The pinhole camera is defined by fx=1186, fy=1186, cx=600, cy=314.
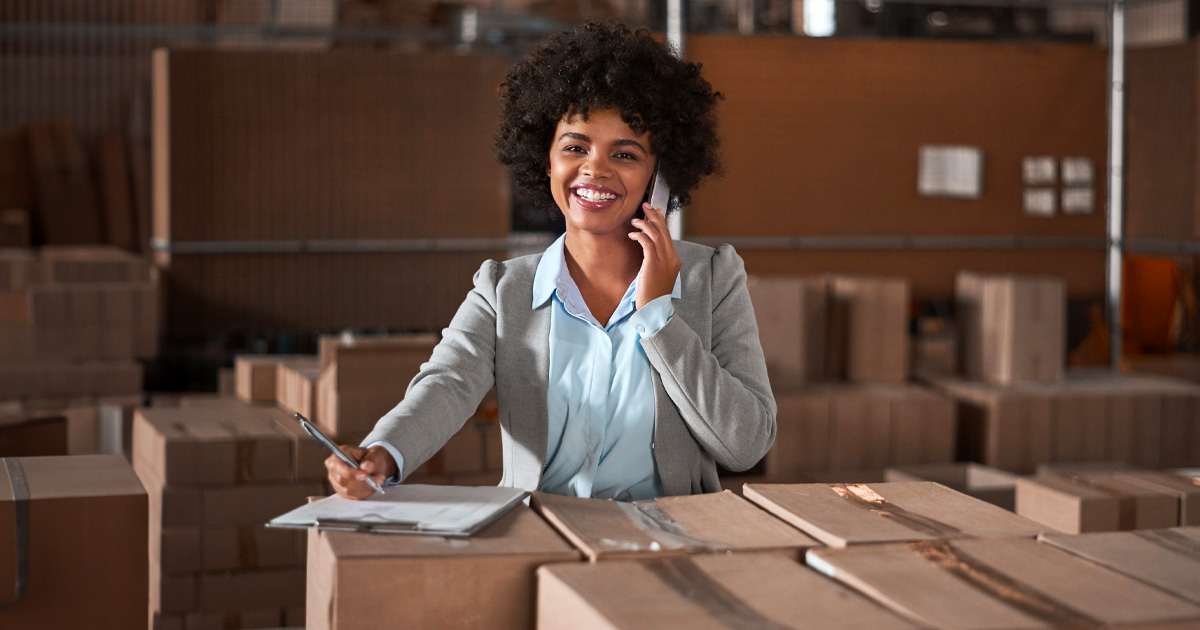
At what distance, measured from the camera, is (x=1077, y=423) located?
4.79 m

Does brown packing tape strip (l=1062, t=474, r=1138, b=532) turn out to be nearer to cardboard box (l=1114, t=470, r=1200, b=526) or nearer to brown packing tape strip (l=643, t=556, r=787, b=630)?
cardboard box (l=1114, t=470, r=1200, b=526)

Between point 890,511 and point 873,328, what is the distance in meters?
3.32

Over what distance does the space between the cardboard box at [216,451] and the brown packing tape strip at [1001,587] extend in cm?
243

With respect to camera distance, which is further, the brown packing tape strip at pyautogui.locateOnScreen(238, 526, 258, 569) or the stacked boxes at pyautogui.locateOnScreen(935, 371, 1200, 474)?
the stacked boxes at pyautogui.locateOnScreen(935, 371, 1200, 474)

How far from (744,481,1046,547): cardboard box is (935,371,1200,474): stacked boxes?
2.99 m

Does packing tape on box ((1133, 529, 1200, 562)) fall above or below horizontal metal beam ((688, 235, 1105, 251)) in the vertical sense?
below

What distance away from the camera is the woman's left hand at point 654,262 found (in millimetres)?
2008

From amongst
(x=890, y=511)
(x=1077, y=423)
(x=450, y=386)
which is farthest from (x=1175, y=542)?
(x=1077, y=423)

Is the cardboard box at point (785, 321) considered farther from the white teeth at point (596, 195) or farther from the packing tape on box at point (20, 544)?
the packing tape on box at point (20, 544)

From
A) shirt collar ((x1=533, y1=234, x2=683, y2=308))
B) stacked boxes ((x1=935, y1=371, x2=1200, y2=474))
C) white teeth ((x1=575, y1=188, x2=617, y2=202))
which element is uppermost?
white teeth ((x1=575, y1=188, x2=617, y2=202))

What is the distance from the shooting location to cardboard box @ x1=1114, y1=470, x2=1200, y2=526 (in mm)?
3037

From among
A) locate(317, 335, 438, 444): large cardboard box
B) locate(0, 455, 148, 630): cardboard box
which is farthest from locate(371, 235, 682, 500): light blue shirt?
locate(317, 335, 438, 444): large cardboard box

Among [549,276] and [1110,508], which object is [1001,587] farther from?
[1110,508]

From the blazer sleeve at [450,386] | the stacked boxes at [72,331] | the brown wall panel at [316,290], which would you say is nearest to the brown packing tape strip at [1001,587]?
the blazer sleeve at [450,386]
